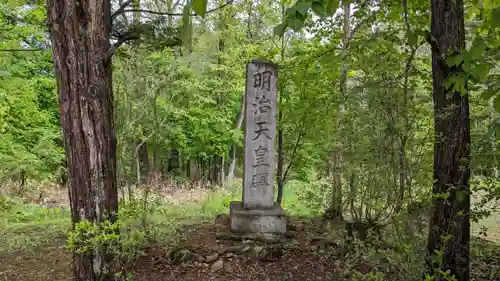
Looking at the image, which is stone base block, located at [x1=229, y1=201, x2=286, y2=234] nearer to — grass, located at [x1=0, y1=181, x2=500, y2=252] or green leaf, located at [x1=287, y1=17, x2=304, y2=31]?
grass, located at [x1=0, y1=181, x2=500, y2=252]

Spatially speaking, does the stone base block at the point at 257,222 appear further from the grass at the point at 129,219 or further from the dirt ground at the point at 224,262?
the grass at the point at 129,219

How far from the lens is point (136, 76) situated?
4402mm

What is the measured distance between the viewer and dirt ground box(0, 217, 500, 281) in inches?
147

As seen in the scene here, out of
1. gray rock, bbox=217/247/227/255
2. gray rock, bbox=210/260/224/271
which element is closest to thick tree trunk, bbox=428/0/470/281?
gray rock, bbox=210/260/224/271

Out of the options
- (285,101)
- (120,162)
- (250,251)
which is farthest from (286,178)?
(120,162)

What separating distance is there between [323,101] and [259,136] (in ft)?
3.22

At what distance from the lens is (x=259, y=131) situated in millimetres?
4902

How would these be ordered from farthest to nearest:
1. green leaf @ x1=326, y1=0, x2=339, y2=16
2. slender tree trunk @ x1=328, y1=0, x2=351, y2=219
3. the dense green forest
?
slender tree trunk @ x1=328, y1=0, x2=351, y2=219, the dense green forest, green leaf @ x1=326, y1=0, x2=339, y2=16

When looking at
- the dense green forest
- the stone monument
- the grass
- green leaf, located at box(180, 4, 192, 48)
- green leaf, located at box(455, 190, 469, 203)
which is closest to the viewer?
green leaf, located at box(180, 4, 192, 48)

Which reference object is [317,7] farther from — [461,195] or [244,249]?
[244,249]

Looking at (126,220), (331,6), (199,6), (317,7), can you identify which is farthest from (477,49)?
(126,220)

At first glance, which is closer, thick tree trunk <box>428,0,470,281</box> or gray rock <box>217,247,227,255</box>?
thick tree trunk <box>428,0,470,281</box>

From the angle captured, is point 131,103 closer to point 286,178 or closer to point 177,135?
point 286,178

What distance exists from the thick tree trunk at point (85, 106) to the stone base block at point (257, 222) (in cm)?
222
